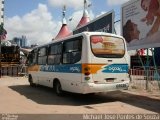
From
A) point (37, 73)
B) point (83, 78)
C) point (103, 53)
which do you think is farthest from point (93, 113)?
point (37, 73)

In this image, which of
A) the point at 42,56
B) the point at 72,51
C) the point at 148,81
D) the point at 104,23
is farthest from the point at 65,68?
the point at 104,23

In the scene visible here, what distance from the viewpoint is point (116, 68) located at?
1261 cm

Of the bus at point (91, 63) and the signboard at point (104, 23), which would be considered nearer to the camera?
the bus at point (91, 63)

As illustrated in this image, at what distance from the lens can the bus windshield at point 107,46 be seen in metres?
12.2

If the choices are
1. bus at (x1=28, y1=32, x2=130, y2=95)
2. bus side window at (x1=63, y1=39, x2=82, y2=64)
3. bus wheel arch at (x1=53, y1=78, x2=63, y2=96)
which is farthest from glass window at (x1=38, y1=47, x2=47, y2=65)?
bus side window at (x1=63, y1=39, x2=82, y2=64)

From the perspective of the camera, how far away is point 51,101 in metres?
12.9

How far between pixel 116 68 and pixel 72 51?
193cm

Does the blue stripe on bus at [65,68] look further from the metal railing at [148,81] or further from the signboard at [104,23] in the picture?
the signboard at [104,23]

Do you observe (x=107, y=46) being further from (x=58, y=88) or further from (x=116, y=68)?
(x=58, y=88)

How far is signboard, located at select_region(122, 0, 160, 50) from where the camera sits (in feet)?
49.5

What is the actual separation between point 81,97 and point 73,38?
116 inches

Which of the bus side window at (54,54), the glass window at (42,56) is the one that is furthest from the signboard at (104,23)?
the bus side window at (54,54)

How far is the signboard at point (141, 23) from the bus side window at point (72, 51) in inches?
166

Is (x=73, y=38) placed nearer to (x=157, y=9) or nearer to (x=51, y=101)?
(x=51, y=101)
